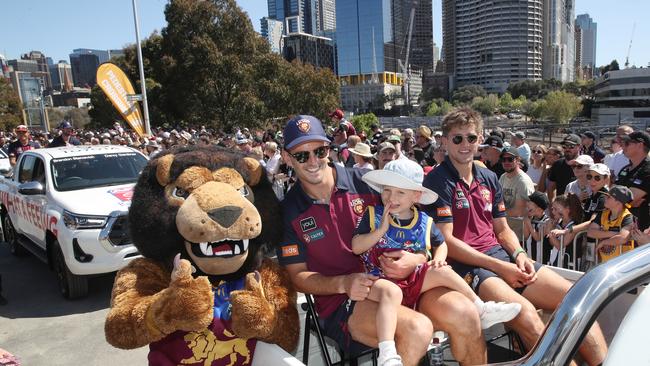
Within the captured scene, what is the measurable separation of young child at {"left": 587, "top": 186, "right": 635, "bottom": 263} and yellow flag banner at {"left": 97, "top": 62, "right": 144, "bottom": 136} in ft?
46.4

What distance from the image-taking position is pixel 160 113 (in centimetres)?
2705

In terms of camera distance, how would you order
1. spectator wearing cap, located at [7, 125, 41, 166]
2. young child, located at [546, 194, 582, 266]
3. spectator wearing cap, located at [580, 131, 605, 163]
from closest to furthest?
young child, located at [546, 194, 582, 266]
spectator wearing cap, located at [580, 131, 605, 163]
spectator wearing cap, located at [7, 125, 41, 166]

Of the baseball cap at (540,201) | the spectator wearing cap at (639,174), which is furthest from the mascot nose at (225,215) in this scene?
the spectator wearing cap at (639,174)

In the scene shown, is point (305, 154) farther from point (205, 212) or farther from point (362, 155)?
point (362, 155)

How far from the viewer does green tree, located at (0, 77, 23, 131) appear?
45250mm

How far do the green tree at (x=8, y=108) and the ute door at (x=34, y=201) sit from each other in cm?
4605

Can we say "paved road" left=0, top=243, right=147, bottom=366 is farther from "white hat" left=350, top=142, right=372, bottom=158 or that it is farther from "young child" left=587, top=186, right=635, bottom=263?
"young child" left=587, top=186, right=635, bottom=263

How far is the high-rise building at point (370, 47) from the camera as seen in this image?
149m

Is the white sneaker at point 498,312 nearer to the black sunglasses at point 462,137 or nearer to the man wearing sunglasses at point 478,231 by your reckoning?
the man wearing sunglasses at point 478,231

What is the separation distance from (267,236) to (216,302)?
1.57 ft

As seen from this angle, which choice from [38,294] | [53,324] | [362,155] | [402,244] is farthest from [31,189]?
[402,244]


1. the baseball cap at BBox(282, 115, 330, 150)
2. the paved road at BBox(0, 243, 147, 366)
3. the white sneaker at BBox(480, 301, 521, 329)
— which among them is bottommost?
the paved road at BBox(0, 243, 147, 366)

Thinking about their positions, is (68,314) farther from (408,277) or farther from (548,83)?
(548,83)

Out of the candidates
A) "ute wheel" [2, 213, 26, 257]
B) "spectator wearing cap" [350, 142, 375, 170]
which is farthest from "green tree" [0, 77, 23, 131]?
"spectator wearing cap" [350, 142, 375, 170]
